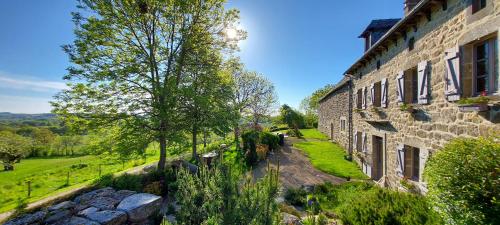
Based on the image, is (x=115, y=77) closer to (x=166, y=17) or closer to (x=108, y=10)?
(x=108, y=10)

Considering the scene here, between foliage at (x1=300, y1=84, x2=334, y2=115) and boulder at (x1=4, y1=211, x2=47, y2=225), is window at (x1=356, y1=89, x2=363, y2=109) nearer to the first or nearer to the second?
boulder at (x1=4, y1=211, x2=47, y2=225)

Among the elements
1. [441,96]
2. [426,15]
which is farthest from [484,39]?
[426,15]

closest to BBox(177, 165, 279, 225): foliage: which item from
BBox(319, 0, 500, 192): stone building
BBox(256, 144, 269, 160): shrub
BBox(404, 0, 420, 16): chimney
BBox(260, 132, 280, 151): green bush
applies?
BBox(319, 0, 500, 192): stone building

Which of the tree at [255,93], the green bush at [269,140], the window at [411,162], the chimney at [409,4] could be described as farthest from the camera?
the tree at [255,93]

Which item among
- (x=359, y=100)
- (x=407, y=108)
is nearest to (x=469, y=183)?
(x=407, y=108)

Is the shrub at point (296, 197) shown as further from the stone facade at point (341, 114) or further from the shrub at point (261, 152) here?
the stone facade at point (341, 114)

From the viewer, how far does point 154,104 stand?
8.61 m

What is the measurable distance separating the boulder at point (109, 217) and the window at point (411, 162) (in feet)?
27.8

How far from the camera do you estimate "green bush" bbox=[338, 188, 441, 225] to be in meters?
3.66

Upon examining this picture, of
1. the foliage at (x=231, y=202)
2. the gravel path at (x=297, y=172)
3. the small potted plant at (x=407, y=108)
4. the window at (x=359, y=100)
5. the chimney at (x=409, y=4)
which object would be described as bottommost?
the gravel path at (x=297, y=172)

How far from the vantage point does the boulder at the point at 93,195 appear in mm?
6796

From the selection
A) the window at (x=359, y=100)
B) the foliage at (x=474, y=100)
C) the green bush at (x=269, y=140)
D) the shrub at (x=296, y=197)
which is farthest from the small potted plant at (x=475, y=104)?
the green bush at (x=269, y=140)

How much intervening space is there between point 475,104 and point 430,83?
207cm

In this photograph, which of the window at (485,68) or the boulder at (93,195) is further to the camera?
the boulder at (93,195)
